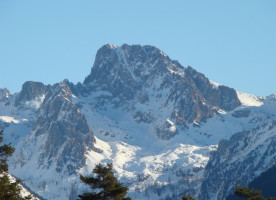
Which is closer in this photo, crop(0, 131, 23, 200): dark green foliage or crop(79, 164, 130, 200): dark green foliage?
crop(0, 131, 23, 200): dark green foliage

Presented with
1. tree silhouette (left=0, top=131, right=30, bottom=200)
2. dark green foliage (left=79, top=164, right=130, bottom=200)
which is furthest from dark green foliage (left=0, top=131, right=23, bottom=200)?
dark green foliage (left=79, top=164, right=130, bottom=200)

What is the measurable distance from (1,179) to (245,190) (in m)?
32.2

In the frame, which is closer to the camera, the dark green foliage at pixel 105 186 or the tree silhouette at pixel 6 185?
the tree silhouette at pixel 6 185

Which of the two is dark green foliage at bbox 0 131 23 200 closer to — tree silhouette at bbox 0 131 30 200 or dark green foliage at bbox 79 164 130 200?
tree silhouette at bbox 0 131 30 200

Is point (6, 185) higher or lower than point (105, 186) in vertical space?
higher

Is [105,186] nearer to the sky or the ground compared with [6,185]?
nearer to the ground

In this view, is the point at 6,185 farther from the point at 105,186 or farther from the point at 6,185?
the point at 105,186

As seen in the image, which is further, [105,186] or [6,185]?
[105,186]

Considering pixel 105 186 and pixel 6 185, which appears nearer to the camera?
pixel 6 185

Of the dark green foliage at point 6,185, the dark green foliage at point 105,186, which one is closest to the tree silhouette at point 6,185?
the dark green foliage at point 6,185

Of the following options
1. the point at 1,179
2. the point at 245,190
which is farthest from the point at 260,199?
the point at 1,179

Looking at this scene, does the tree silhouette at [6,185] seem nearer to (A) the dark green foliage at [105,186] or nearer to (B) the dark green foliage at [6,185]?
(B) the dark green foliage at [6,185]

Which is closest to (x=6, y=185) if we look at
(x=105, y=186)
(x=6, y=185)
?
(x=6, y=185)

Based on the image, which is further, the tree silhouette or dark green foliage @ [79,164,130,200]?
dark green foliage @ [79,164,130,200]
